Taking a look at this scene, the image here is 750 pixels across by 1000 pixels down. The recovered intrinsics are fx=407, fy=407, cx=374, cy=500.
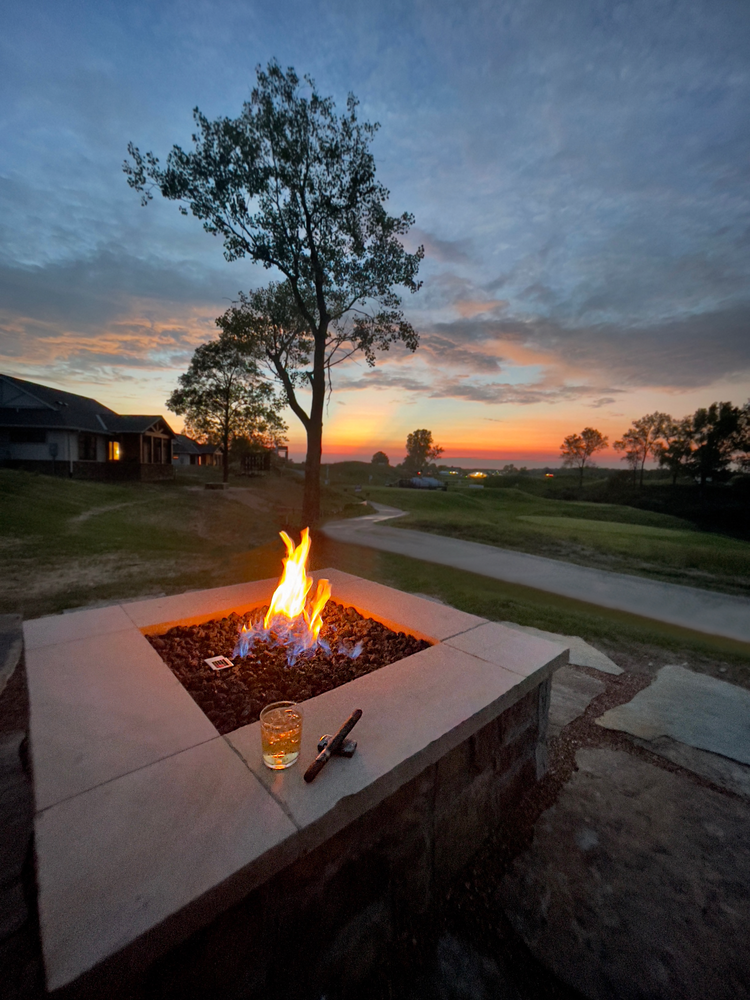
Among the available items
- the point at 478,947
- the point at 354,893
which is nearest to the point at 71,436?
the point at 354,893

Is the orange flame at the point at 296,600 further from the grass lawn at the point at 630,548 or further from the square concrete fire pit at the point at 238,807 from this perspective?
the grass lawn at the point at 630,548

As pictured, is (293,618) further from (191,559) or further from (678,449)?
(678,449)

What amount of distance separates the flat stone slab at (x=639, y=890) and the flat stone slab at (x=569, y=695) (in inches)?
27.2

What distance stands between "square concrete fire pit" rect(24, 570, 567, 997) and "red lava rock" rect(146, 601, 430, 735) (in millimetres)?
183

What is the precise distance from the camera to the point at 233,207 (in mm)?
10656

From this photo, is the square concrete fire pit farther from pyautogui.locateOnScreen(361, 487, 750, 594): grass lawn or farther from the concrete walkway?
pyautogui.locateOnScreen(361, 487, 750, 594): grass lawn

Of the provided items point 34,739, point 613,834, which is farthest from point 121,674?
point 613,834

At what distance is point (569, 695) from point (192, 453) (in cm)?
5226

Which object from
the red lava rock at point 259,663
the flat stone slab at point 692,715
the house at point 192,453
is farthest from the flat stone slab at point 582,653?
the house at point 192,453

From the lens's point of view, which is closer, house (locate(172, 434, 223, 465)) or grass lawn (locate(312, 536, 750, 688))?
grass lawn (locate(312, 536, 750, 688))

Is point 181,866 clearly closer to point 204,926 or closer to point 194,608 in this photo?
point 204,926

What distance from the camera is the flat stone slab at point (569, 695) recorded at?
3642 millimetres

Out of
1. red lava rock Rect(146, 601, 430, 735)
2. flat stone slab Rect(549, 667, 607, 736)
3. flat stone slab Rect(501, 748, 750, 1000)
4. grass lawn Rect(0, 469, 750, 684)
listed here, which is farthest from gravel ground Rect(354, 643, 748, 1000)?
grass lawn Rect(0, 469, 750, 684)

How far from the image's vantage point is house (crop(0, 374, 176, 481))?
24.0 metres
